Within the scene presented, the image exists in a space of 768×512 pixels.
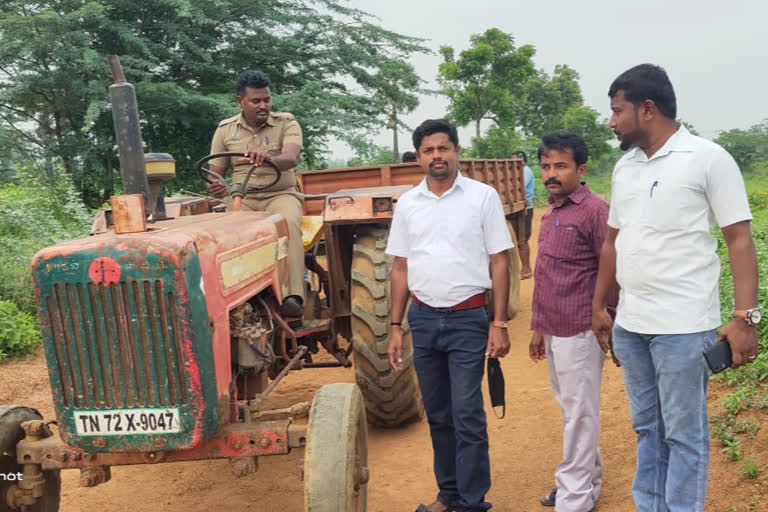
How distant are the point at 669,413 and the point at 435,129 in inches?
65.2

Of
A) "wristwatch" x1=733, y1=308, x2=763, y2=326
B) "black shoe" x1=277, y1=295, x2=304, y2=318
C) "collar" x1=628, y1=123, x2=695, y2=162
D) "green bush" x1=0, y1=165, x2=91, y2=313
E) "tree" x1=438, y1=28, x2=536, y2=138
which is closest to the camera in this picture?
"wristwatch" x1=733, y1=308, x2=763, y2=326

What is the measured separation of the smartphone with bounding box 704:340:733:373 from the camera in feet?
8.32

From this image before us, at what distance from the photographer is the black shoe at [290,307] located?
4258 millimetres

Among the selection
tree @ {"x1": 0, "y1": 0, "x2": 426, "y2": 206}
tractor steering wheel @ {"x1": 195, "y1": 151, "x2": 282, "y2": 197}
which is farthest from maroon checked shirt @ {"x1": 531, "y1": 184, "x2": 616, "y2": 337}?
tree @ {"x1": 0, "y1": 0, "x2": 426, "y2": 206}

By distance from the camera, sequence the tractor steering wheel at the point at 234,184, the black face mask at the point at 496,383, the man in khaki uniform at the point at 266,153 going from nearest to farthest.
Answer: the black face mask at the point at 496,383
the tractor steering wheel at the point at 234,184
the man in khaki uniform at the point at 266,153

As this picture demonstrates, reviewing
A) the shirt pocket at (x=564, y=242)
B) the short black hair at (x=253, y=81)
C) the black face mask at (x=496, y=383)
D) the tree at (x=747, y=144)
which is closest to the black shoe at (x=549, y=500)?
the black face mask at (x=496, y=383)

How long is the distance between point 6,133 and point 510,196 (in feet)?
28.4

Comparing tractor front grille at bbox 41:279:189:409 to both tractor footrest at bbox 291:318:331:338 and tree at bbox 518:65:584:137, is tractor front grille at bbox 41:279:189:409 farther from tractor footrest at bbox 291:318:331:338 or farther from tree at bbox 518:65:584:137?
tree at bbox 518:65:584:137

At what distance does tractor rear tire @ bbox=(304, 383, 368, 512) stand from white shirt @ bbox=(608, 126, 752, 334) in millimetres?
1196

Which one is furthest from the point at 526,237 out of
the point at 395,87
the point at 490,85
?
the point at 490,85

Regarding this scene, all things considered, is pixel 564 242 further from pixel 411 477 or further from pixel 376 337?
pixel 411 477

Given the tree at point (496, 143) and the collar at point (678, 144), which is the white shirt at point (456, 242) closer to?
the collar at point (678, 144)

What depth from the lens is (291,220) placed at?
4.41 m

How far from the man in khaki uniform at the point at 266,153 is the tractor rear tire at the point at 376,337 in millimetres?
377
